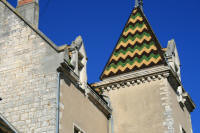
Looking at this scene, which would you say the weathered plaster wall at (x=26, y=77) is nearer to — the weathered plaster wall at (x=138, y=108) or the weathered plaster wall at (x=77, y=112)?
the weathered plaster wall at (x=77, y=112)

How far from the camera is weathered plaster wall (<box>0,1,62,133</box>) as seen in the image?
12266 mm

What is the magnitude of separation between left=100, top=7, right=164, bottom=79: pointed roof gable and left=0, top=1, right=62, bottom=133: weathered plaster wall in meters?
3.98

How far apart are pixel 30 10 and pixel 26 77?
2.69m

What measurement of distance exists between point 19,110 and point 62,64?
5.73 feet

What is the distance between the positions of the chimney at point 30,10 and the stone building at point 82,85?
2 centimetres

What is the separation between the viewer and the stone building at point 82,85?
12516 millimetres

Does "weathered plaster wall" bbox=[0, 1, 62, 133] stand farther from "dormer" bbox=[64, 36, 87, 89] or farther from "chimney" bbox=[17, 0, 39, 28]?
"dormer" bbox=[64, 36, 87, 89]

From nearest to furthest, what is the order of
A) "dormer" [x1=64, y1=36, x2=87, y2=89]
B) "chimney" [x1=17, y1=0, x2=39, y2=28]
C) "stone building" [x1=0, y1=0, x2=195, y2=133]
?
"stone building" [x1=0, y1=0, x2=195, y2=133]
"dormer" [x1=64, y1=36, x2=87, y2=89]
"chimney" [x1=17, y1=0, x2=39, y2=28]

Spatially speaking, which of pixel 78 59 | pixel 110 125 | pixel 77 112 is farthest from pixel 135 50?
pixel 77 112

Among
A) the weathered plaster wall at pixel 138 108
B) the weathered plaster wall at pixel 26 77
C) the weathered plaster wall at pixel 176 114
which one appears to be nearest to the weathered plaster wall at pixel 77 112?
the weathered plaster wall at pixel 26 77

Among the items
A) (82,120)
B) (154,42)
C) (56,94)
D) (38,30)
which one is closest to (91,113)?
(82,120)

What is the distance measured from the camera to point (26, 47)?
45.2ft

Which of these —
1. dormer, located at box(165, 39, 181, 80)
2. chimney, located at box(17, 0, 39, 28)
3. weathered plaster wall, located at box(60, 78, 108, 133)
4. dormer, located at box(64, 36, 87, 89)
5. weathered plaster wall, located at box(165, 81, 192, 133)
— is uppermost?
chimney, located at box(17, 0, 39, 28)

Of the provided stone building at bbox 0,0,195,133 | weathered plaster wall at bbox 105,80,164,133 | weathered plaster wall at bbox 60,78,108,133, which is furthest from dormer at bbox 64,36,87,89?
weathered plaster wall at bbox 105,80,164,133
